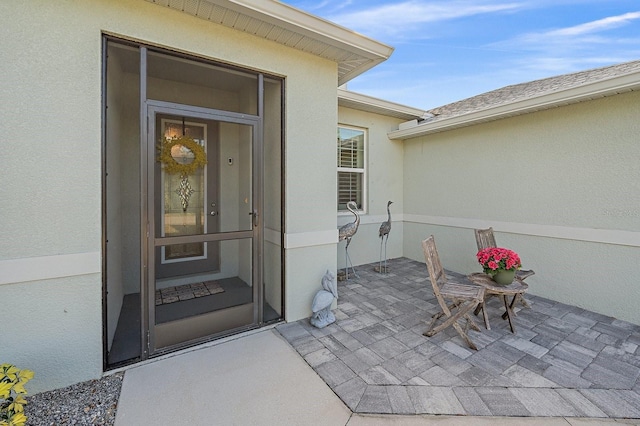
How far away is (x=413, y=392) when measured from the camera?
2238 millimetres

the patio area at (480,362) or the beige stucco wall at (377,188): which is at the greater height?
the beige stucco wall at (377,188)

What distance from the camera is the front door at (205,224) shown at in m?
3.16

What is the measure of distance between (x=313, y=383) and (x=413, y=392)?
821 mm

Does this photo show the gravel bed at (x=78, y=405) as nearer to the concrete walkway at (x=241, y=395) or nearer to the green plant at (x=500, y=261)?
the concrete walkway at (x=241, y=395)

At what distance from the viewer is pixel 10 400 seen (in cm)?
188

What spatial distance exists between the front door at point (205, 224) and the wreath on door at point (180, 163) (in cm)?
1

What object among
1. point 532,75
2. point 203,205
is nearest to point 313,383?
point 203,205

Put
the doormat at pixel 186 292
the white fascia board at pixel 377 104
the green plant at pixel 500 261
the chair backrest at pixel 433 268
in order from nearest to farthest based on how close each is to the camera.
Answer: the chair backrest at pixel 433 268 < the green plant at pixel 500 261 < the doormat at pixel 186 292 < the white fascia board at pixel 377 104

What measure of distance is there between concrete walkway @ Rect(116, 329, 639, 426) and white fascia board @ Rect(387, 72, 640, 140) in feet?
11.6

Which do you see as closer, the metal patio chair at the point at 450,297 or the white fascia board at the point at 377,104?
the metal patio chair at the point at 450,297

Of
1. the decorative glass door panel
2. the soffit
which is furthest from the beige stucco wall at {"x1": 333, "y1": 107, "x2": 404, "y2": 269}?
the decorative glass door panel

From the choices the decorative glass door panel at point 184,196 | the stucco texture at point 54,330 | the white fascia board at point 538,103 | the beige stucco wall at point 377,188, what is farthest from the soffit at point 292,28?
the stucco texture at point 54,330

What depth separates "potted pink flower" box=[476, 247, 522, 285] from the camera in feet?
10.4

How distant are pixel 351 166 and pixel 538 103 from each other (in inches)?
126
